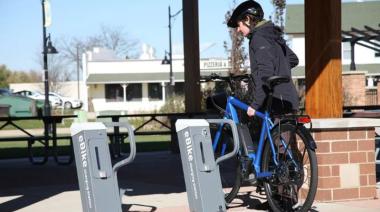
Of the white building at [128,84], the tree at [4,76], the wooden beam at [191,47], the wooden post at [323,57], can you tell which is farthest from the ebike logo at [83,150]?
the tree at [4,76]

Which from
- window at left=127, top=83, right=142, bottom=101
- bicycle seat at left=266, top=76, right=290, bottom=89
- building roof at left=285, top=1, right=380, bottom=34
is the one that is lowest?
bicycle seat at left=266, top=76, right=290, bottom=89

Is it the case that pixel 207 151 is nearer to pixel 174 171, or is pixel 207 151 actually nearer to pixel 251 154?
pixel 251 154

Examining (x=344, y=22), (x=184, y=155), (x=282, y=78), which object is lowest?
(x=184, y=155)

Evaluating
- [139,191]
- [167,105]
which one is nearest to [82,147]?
[139,191]

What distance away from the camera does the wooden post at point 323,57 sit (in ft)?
24.6

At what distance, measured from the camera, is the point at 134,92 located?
176 feet

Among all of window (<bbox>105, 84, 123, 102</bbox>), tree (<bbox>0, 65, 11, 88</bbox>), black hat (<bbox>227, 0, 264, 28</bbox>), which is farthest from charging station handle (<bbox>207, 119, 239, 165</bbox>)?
tree (<bbox>0, 65, 11, 88</bbox>)

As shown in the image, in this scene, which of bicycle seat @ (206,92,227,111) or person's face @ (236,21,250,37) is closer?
person's face @ (236,21,250,37)

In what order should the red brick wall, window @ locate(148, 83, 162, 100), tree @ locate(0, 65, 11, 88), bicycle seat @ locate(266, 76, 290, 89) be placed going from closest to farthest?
bicycle seat @ locate(266, 76, 290, 89), the red brick wall, window @ locate(148, 83, 162, 100), tree @ locate(0, 65, 11, 88)

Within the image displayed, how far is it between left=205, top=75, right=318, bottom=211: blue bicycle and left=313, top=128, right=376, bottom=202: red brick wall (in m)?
0.56

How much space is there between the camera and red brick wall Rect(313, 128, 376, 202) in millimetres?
7410

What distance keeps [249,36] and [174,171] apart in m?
4.81

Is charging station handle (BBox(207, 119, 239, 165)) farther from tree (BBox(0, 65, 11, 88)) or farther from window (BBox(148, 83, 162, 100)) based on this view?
tree (BBox(0, 65, 11, 88))

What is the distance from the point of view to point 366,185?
7.64m
